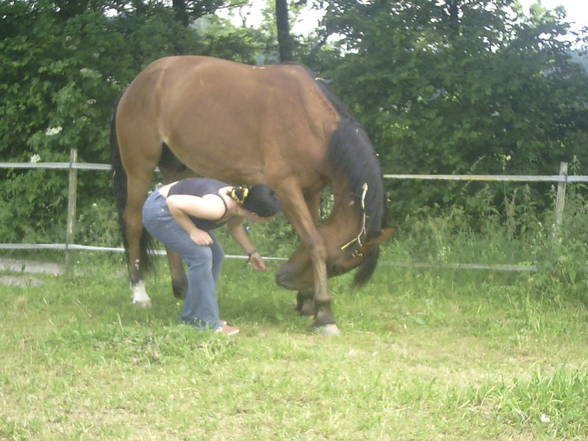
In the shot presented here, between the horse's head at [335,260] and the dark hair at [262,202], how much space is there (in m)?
0.74

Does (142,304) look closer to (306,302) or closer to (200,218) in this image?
(306,302)

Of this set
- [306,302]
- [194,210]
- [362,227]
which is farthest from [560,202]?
[194,210]

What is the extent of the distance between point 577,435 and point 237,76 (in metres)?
4.24

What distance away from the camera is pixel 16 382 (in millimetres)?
4746

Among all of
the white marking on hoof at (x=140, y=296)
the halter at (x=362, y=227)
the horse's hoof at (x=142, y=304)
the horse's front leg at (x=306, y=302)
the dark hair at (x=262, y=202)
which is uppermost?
the dark hair at (x=262, y=202)

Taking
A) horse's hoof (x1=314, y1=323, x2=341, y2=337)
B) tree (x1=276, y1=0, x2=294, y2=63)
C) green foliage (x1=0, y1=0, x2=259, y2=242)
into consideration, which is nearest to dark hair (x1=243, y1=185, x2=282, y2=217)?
horse's hoof (x1=314, y1=323, x2=341, y2=337)

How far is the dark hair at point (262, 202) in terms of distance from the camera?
5.85 metres

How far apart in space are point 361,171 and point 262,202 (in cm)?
90

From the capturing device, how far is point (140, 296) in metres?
7.46

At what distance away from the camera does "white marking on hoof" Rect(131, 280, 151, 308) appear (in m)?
7.42

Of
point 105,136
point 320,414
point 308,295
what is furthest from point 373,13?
point 320,414

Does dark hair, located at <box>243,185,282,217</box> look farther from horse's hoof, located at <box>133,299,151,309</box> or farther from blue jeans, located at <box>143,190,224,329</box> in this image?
horse's hoof, located at <box>133,299,151,309</box>

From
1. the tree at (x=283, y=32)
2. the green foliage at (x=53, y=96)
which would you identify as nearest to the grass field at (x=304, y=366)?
the green foliage at (x=53, y=96)

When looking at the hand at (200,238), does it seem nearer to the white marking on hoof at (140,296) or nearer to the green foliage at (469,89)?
the white marking on hoof at (140,296)
